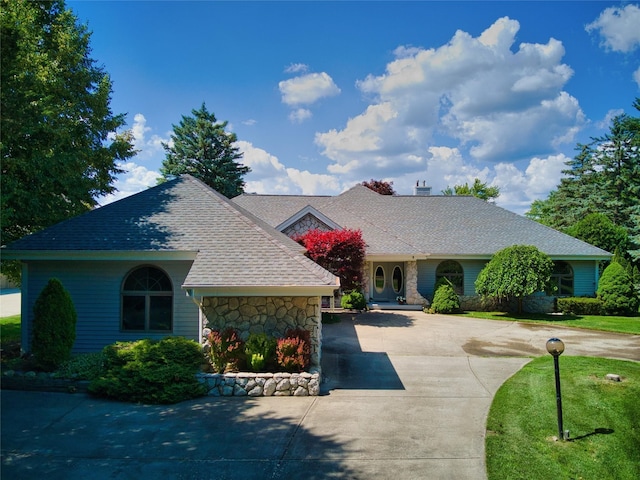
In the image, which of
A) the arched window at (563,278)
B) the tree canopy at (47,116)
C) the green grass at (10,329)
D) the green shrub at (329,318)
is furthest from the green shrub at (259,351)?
the arched window at (563,278)

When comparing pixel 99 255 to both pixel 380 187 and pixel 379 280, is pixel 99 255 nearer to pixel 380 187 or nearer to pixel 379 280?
pixel 379 280

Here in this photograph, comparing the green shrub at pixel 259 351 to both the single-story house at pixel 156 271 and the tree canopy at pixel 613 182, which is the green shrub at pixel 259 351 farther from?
the tree canopy at pixel 613 182

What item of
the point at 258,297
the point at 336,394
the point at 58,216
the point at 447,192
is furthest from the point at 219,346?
the point at 447,192

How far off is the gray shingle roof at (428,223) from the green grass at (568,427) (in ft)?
38.7

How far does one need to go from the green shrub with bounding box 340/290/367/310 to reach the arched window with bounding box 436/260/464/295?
4562 millimetres

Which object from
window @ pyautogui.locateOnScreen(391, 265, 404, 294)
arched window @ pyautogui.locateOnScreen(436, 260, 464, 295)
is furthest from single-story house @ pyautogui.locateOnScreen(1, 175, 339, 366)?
arched window @ pyautogui.locateOnScreen(436, 260, 464, 295)

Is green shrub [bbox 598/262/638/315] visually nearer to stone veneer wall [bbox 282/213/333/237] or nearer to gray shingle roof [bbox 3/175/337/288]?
stone veneer wall [bbox 282/213/333/237]

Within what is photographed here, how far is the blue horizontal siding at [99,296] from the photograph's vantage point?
10.9m

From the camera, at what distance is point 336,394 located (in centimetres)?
870

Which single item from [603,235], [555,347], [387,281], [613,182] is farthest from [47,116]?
[613,182]

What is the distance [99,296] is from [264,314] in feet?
15.9

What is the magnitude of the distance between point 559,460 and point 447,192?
186 feet

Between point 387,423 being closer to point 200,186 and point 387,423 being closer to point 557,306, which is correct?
point 200,186

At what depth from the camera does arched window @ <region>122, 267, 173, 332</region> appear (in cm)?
1102
